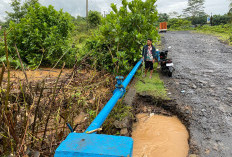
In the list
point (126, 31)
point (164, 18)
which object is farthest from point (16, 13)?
point (164, 18)

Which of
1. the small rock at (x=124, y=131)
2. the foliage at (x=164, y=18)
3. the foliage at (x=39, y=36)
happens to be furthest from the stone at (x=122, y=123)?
the foliage at (x=164, y=18)

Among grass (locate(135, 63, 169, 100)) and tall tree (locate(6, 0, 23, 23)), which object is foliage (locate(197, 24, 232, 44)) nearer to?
grass (locate(135, 63, 169, 100))

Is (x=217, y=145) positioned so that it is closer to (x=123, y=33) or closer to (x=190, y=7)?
(x=123, y=33)

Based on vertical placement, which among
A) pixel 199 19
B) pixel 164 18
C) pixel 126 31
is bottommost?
pixel 126 31

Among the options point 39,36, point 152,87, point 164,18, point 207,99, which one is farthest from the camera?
point 164,18

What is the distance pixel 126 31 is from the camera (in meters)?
5.47

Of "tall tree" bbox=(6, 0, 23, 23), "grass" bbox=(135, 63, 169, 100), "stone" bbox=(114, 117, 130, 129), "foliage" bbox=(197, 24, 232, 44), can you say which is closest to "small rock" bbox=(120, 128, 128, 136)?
"stone" bbox=(114, 117, 130, 129)

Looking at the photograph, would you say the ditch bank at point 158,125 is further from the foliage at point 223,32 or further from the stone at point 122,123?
the foliage at point 223,32

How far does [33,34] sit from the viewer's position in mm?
6391

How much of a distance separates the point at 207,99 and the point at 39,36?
6022mm

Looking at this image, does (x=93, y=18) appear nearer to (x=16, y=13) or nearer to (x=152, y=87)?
(x=16, y=13)

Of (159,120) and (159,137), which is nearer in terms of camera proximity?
(159,137)

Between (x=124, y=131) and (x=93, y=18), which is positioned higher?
(x=93, y=18)

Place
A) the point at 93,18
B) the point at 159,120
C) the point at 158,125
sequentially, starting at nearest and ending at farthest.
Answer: the point at 158,125 < the point at 159,120 < the point at 93,18
